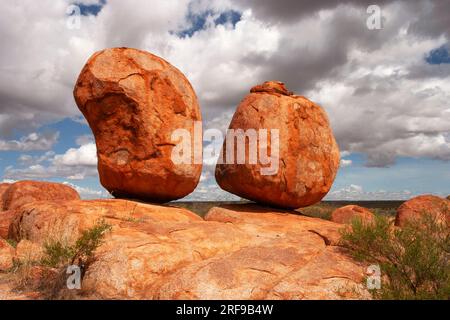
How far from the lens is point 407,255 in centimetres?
625

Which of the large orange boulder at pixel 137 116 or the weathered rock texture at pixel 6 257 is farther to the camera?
the large orange boulder at pixel 137 116

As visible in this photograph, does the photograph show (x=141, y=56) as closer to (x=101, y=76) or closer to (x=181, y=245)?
(x=101, y=76)

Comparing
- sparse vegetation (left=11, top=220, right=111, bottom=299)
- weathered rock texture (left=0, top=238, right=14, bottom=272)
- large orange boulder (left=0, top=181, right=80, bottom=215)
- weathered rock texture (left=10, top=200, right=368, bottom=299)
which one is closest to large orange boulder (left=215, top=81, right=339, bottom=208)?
weathered rock texture (left=10, top=200, right=368, bottom=299)

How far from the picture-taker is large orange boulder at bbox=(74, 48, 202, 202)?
991 centimetres

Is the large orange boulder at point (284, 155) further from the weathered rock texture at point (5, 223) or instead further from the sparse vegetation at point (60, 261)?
the weathered rock texture at point (5, 223)

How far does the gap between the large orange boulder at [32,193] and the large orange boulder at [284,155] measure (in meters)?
7.19

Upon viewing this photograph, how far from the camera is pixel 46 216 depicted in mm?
9062

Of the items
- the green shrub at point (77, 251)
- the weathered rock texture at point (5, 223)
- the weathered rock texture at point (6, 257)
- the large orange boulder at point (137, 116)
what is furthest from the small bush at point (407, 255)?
the weathered rock texture at point (5, 223)

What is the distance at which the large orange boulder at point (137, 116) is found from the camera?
9906 mm

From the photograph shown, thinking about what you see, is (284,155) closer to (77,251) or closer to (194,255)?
(194,255)

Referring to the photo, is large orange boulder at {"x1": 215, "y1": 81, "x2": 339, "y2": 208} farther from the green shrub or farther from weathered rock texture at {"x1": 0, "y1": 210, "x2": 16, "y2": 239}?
weathered rock texture at {"x1": 0, "y1": 210, "x2": 16, "y2": 239}

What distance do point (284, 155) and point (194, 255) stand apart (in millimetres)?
4920
